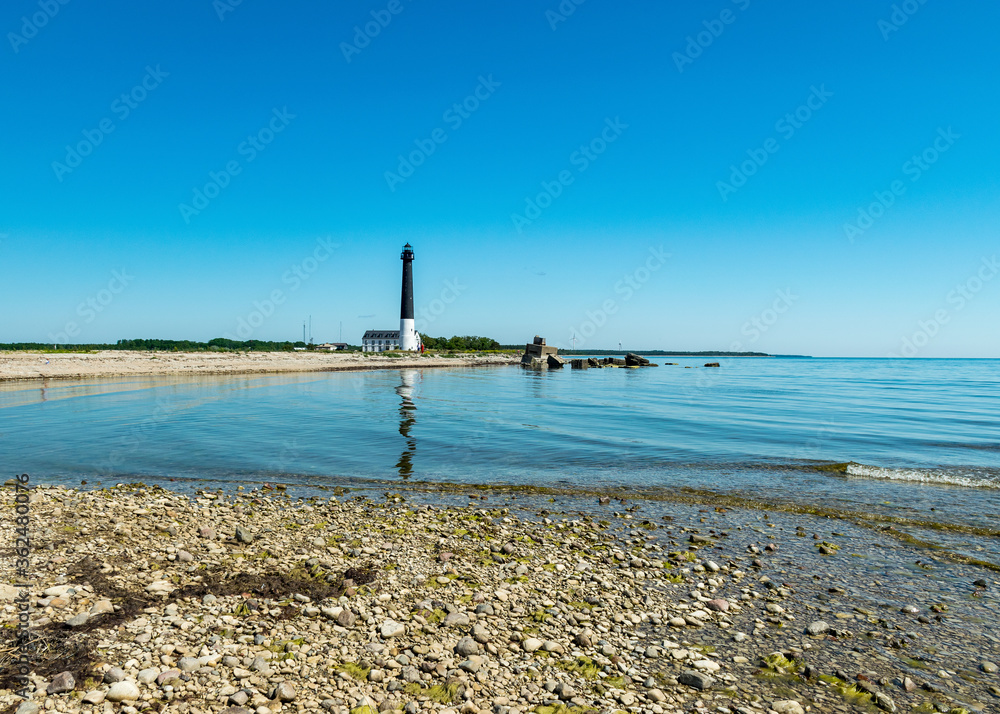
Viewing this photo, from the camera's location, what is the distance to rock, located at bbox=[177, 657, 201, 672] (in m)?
5.68

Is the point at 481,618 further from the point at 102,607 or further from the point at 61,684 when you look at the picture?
the point at 102,607

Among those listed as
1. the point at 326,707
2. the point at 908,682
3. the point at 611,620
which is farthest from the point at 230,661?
the point at 908,682

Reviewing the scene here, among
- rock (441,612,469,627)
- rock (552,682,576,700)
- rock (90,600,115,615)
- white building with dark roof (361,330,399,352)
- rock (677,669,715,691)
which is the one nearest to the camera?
rock (552,682,576,700)

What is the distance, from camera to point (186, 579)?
7984mm

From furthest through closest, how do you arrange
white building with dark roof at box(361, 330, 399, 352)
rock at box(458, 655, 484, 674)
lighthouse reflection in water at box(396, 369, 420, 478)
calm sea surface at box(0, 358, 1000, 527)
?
white building with dark roof at box(361, 330, 399, 352)
lighthouse reflection in water at box(396, 369, 420, 478)
calm sea surface at box(0, 358, 1000, 527)
rock at box(458, 655, 484, 674)

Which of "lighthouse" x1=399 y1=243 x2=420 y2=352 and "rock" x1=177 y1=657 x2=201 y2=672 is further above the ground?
"lighthouse" x1=399 y1=243 x2=420 y2=352

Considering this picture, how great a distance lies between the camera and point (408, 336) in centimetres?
12531

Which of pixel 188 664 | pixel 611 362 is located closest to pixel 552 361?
pixel 611 362

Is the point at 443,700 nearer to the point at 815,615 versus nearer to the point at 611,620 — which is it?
the point at 611,620

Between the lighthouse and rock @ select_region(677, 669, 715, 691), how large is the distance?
11469 centimetres

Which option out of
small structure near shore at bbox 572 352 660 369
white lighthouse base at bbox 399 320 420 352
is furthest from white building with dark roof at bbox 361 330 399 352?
small structure near shore at bbox 572 352 660 369

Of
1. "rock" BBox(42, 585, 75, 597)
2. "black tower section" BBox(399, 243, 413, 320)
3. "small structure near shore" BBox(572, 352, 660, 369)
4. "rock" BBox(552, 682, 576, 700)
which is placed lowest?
"rock" BBox(552, 682, 576, 700)

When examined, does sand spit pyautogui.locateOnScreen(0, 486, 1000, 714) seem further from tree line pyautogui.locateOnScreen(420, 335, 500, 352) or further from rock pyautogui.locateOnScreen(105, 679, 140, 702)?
tree line pyautogui.locateOnScreen(420, 335, 500, 352)

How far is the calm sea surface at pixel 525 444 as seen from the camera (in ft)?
51.4
